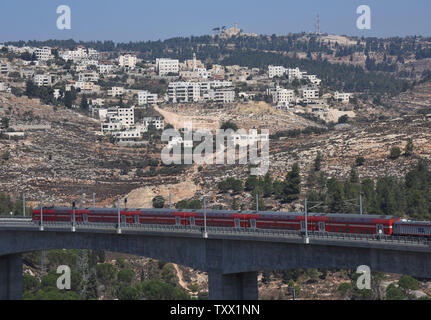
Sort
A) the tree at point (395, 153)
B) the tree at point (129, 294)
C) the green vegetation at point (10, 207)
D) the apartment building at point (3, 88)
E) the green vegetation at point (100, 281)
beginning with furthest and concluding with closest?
the apartment building at point (3, 88)
the tree at point (395, 153)
the green vegetation at point (10, 207)
the tree at point (129, 294)
the green vegetation at point (100, 281)

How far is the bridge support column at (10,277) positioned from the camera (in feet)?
268

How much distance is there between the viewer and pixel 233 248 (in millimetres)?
64438

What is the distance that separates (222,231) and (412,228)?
14.9m

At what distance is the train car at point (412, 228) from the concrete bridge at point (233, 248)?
1620 mm

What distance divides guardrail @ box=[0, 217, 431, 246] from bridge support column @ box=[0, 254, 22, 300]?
366cm

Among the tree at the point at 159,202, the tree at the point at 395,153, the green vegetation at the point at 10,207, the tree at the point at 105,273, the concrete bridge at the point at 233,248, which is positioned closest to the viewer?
the concrete bridge at the point at 233,248

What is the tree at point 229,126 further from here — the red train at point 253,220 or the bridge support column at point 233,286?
the bridge support column at point 233,286

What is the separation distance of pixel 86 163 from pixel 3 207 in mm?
38461

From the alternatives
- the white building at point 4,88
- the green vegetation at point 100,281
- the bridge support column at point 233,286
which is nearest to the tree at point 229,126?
the white building at point 4,88

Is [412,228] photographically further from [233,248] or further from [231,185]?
[231,185]

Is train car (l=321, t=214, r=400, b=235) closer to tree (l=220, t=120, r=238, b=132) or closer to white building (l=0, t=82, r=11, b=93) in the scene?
tree (l=220, t=120, r=238, b=132)

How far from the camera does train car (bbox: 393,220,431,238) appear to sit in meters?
55.9

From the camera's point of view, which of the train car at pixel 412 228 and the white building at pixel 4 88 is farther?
the white building at pixel 4 88
